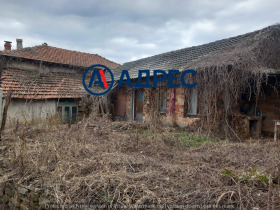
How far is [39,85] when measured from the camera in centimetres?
1330

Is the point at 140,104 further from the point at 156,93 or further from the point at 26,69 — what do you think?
the point at 26,69

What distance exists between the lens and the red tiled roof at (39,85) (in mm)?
12141

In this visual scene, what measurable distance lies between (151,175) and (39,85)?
12385 millimetres

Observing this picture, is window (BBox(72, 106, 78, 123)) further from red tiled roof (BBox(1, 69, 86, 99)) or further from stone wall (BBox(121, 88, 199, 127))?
stone wall (BBox(121, 88, 199, 127))

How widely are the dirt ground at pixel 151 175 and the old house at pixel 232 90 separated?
7.05 feet

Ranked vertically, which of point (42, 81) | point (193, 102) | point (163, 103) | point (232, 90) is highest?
point (42, 81)

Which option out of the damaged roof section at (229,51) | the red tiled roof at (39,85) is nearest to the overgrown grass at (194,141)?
the damaged roof section at (229,51)

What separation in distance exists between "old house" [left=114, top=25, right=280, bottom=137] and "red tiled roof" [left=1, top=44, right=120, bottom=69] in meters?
9.41

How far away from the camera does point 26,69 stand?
48.0ft

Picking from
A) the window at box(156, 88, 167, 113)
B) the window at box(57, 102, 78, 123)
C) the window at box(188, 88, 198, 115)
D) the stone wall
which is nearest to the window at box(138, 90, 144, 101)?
the window at box(156, 88, 167, 113)

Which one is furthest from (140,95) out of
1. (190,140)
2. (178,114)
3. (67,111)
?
(190,140)

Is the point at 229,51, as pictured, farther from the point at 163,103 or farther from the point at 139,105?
the point at 139,105

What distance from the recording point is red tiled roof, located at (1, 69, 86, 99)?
12141 mm

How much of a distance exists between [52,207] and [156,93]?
7.67 m
